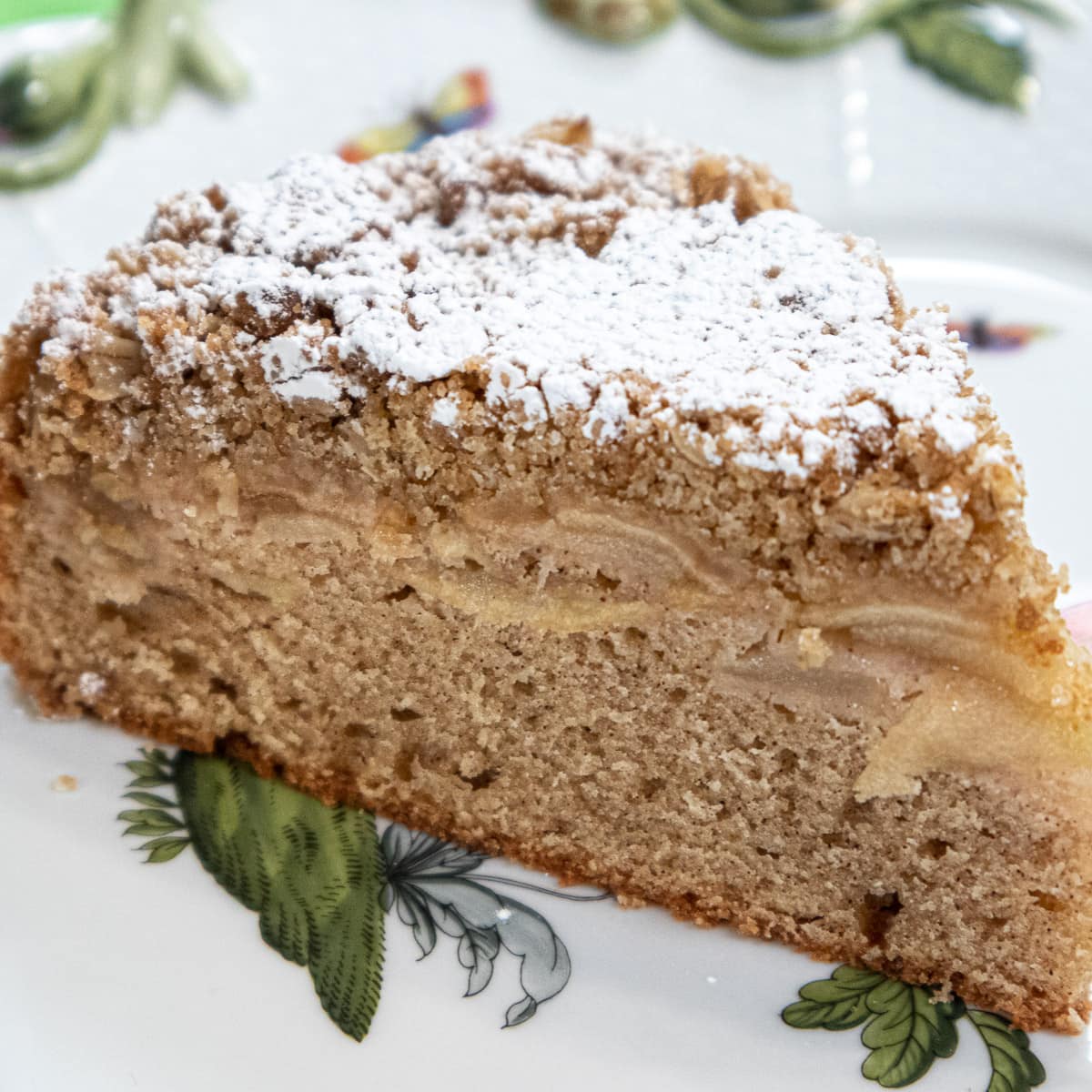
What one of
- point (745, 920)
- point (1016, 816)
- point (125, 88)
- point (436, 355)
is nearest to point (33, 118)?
point (125, 88)

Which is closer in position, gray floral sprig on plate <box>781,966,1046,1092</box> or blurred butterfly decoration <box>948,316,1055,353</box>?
gray floral sprig on plate <box>781,966,1046,1092</box>

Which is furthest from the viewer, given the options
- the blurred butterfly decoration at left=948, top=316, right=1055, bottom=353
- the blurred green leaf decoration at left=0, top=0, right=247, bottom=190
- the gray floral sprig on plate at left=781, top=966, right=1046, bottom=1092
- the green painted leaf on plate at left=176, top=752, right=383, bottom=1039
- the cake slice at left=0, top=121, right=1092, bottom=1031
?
the blurred green leaf decoration at left=0, top=0, right=247, bottom=190

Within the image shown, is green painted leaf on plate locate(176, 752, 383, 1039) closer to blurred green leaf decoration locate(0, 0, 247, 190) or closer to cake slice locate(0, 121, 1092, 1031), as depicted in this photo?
cake slice locate(0, 121, 1092, 1031)

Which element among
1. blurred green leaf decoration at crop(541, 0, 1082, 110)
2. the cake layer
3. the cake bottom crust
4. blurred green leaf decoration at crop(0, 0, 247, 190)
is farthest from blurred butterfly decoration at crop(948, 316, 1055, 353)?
blurred green leaf decoration at crop(0, 0, 247, 190)

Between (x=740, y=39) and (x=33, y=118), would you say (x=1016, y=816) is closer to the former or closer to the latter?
(x=740, y=39)

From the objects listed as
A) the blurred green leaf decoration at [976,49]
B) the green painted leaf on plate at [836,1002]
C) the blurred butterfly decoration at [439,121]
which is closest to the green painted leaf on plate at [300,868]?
the green painted leaf on plate at [836,1002]

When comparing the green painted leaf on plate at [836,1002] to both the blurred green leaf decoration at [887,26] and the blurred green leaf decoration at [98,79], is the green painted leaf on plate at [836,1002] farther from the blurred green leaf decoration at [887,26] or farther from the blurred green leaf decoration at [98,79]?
the blurred green leaf decoration at [98,79]
